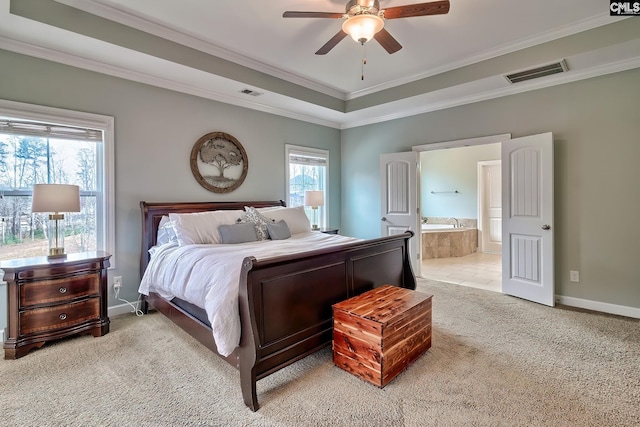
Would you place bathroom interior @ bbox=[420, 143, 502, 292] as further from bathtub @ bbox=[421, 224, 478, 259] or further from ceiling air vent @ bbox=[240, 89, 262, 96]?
ceiling air vent @ bbox=[240, 89, 262, 96]

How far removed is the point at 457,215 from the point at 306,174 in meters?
4.28

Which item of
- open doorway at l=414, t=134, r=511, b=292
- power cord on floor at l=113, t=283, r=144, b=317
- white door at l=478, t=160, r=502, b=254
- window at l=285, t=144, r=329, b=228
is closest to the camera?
power cord on floor at l=113, t=283, r=144, b=317

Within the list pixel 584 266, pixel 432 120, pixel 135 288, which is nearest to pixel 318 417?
pixel 135 288

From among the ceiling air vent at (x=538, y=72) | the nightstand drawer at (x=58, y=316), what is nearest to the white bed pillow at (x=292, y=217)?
the nightstand drawer at (x=58, y=316)

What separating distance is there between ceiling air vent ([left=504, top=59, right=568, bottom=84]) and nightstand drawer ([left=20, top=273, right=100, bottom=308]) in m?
4.83

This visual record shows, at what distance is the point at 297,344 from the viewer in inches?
84.0

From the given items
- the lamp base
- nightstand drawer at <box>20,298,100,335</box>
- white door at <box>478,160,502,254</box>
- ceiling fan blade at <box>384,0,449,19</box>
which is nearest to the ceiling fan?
ceiling fan blade at <box>384,0,449,19</box>

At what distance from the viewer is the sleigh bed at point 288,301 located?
6.05 ft

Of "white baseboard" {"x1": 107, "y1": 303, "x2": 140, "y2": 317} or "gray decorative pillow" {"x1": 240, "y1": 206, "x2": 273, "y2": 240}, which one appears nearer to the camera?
"white baseboard" {"x1": 107, "y1": 303, "x2": 140, "y2": 317}

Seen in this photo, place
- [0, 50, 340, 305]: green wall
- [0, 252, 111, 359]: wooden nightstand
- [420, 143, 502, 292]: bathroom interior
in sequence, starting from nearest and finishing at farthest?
[0, 252, 111, 359]: wooden nightstand, [0, 50, 340, 305]: green wall, [420, 143, 502, 292]: bathroom interior

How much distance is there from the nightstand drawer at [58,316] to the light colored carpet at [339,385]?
0.19 metres

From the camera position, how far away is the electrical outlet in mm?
3528

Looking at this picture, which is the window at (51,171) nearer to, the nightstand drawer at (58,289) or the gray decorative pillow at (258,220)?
the nightstand drawer at (58,289)

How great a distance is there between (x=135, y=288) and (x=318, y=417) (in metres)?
2.70
